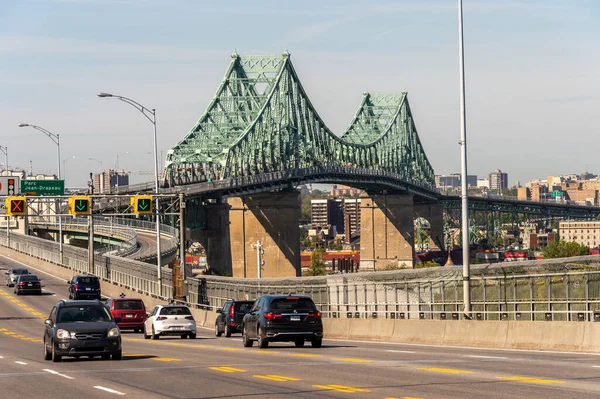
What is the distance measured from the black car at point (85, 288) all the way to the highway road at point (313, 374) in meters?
42.0

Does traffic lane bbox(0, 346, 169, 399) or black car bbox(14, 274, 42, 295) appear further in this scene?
black car bbox(14, 274, 42, 295)

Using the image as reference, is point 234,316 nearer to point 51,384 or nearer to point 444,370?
point 51,384

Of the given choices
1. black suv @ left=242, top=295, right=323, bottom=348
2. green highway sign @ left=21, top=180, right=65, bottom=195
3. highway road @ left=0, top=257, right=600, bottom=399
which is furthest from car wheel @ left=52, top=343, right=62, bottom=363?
green highway sign @ left=21, top=180, right=65, bottom=195

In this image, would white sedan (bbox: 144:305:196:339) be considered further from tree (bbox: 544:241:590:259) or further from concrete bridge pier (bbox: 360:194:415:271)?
concrete bridge pier (bbox: 360:194:415:271)

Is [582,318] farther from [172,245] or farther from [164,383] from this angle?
[172,245]

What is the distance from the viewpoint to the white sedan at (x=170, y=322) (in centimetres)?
4209

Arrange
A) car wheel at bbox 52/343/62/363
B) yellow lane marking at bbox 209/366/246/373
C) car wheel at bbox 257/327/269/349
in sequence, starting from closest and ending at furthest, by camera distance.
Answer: yellow lane marking at bbox 209/366/246/373 → car wheel at bbox 52/343/62/363 → car wheel at bbox 257/327/269/349

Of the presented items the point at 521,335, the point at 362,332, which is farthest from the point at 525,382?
the point at 362,332

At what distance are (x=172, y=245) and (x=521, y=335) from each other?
81043 millimetres

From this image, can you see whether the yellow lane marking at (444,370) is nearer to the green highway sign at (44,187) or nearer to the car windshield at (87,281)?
the car windshield at (87,281)

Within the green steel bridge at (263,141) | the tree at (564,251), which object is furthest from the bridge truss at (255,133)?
the tree at (564,251)

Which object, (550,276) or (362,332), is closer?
(550,276)

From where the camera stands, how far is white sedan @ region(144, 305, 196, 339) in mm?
42094

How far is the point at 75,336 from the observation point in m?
26.9
